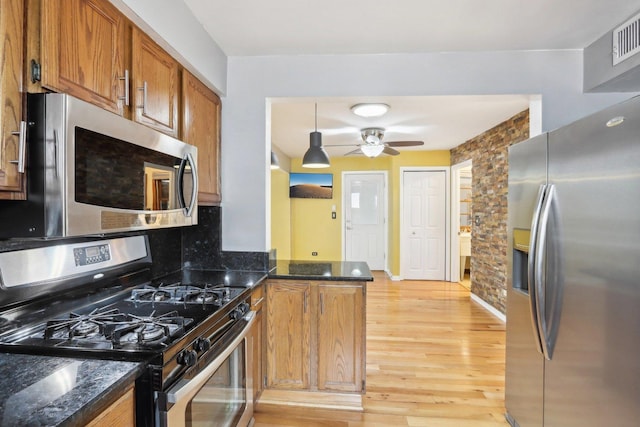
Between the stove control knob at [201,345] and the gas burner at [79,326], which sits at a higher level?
the gas burner at [79,326]

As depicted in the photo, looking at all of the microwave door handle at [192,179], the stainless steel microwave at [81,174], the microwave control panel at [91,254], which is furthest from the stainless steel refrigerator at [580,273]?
the microwave control panel at [91,254]

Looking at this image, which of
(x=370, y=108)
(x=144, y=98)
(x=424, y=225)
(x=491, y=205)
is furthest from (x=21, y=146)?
(x=424, y=225)

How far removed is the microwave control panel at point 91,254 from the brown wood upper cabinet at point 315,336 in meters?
0.96

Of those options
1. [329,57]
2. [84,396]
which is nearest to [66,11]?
[84,396]

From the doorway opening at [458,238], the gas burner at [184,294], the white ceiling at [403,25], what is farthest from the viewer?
the doorway opening at [458,238]

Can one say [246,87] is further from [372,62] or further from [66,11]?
[66,11]

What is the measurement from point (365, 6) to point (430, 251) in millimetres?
4748

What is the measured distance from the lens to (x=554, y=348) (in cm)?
160

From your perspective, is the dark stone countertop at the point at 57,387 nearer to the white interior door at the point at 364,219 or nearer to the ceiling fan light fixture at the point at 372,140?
the ceiling fan light fixture at the point at 372,140

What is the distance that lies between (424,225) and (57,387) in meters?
5.63

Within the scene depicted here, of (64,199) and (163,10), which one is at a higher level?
(163,10)

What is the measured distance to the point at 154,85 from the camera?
5.53ft

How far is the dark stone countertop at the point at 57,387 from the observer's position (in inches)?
29.5

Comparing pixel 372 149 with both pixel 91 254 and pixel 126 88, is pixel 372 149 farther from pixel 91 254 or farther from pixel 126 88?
pixel 91 254
